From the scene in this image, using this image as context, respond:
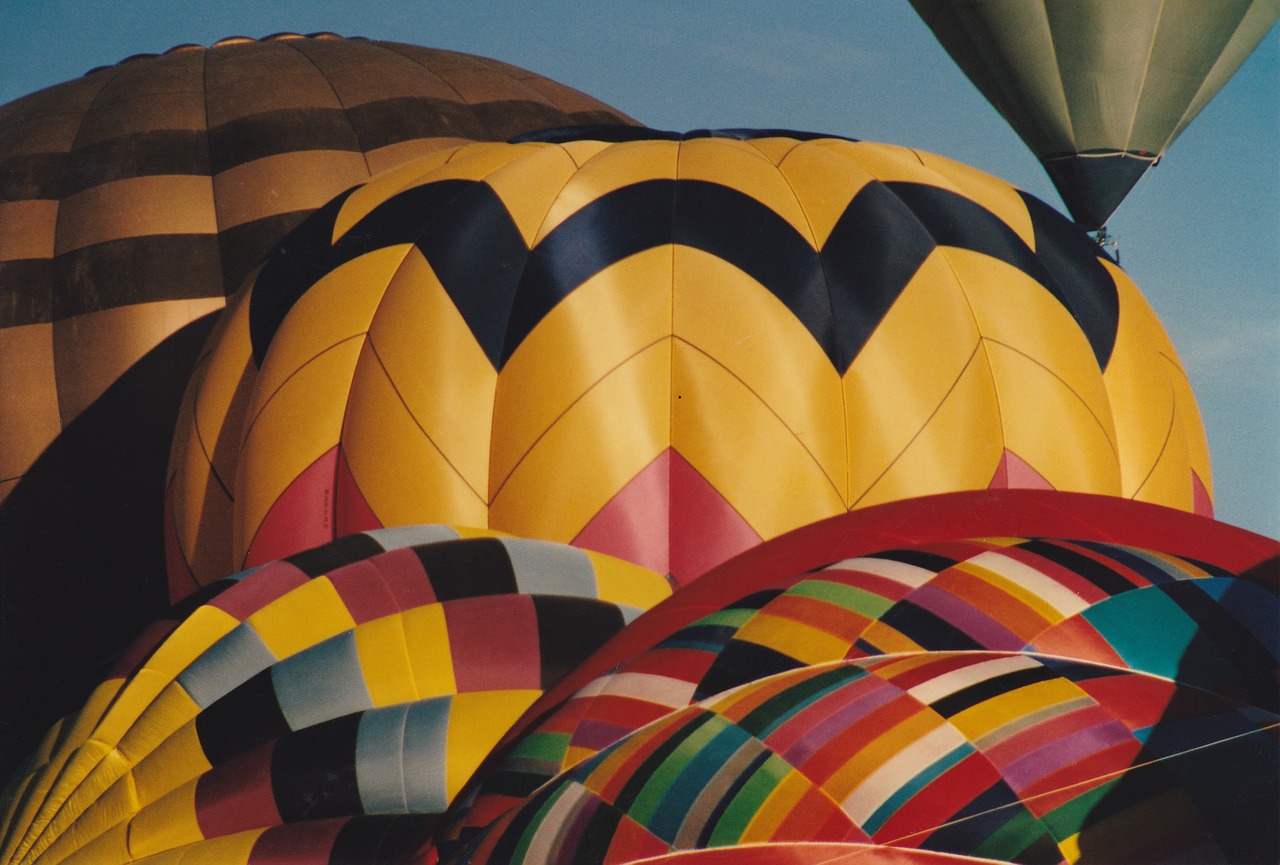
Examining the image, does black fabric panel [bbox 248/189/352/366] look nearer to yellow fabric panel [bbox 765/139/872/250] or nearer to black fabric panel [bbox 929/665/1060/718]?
yellow fabric panel [bbox 765/139/872/250]

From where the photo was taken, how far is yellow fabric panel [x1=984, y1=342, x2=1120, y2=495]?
313 cm

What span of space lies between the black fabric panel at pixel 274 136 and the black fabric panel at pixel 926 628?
412 cm

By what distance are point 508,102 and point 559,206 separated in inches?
112

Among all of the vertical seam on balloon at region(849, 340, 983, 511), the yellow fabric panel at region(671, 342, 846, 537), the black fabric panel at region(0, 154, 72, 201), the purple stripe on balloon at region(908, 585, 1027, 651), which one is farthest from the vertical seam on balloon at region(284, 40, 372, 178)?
the purple stripe on balloon at region(908, 585, 1027, 651)

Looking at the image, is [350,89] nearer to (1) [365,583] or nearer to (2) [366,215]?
(2) [366,215]

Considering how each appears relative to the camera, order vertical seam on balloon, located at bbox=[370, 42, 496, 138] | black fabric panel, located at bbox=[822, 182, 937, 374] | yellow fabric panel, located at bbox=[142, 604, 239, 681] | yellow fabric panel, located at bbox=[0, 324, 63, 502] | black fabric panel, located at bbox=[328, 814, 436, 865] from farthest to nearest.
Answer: vertical seam on balloon, located at bbox=[370, 42, 496, 138]
yellow fabric panel, located at bbox=[0, 324, 63, 502]
black fabric panel, located at bbox=[822, 182, 937, 374]
yellow fabric panel, located at bbox=[142, 604, 239, 681]
black fabric panel, located at bbox=[328, 814, 436, 865]

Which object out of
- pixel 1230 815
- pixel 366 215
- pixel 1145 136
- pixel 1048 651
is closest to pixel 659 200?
pixel 366 215

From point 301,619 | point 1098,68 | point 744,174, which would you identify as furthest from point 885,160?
point 1098,68

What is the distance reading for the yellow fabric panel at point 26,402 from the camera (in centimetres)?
498

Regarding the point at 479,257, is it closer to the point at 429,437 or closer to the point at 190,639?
the point at 429,437

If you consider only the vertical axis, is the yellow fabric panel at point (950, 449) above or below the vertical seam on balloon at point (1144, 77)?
below

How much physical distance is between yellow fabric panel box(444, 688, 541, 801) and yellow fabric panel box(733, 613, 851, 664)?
52cm

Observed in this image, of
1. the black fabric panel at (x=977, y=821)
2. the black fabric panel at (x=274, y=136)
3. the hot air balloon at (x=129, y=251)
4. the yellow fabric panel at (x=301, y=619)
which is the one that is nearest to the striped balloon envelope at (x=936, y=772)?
the black fabric panel at (x=977, y=821)

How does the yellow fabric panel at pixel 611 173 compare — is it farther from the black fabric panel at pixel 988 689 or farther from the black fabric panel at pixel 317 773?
the black fabric panel at pixel 988 689
